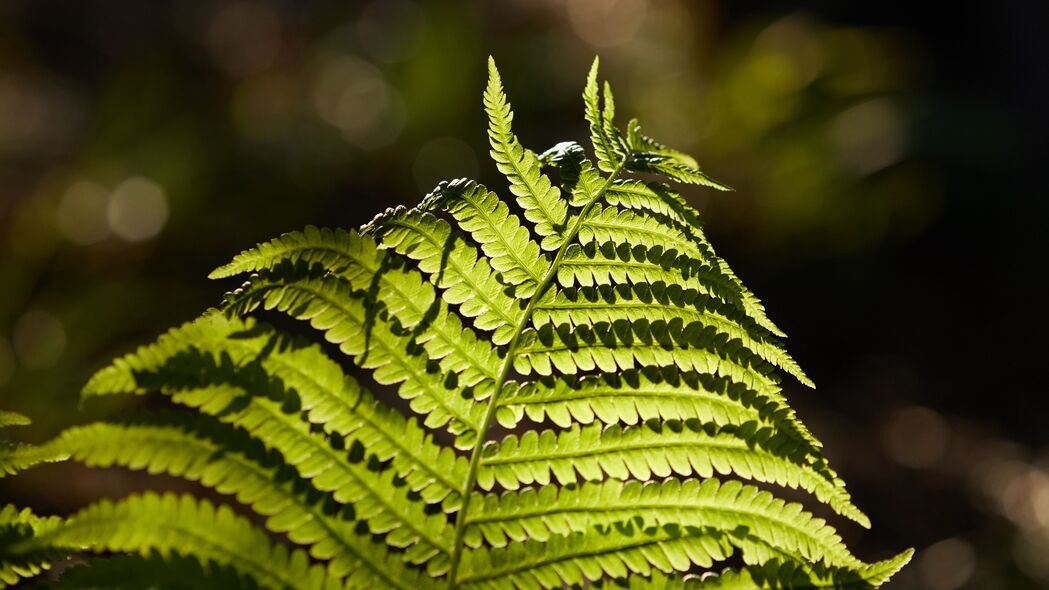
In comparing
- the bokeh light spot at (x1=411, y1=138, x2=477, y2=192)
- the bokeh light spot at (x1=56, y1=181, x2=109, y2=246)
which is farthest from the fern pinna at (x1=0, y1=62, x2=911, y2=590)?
the bokeh light spot at (x1=411, y1=138, x2=477, y2=192)

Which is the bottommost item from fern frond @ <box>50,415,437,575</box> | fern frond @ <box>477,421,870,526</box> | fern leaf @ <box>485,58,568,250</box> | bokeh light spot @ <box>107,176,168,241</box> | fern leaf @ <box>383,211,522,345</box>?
fern frond @ <box>50,415,437,575</box>

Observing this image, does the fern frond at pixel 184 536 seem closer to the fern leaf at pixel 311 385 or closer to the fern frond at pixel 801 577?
the fern leaf at pixel 311 385

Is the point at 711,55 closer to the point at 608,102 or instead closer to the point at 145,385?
the point at 608,102

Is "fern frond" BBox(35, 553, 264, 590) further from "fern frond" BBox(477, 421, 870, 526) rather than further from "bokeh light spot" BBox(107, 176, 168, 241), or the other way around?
"bokeh light spot" BBox(107, 176, 168, 241)

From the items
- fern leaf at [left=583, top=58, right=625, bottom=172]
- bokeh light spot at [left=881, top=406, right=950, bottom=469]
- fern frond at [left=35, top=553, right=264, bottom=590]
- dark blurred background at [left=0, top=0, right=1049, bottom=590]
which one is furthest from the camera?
bokeh light spot at [left=881, top=406, right=950, bottom=469]

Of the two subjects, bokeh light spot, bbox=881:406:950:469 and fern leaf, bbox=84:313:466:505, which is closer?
fern leaf, bbox=84:313:466:505

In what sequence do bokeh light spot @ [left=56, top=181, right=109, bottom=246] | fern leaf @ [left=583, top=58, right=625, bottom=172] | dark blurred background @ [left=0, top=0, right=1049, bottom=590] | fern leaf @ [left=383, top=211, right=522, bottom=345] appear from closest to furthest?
1. fern leaf @ [left=383, top=211, right=522, bottom=345]
2. fern leaf @ [left=583, top=58, right=625, bottom=172]
3. dark blurred background @ [left=0, top=0, right=1049, bottom=590]
4. bokeh light spot @ [left=56, top=181, right=109, bottom=246]

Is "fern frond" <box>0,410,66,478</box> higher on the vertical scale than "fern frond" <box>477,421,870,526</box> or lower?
lower
